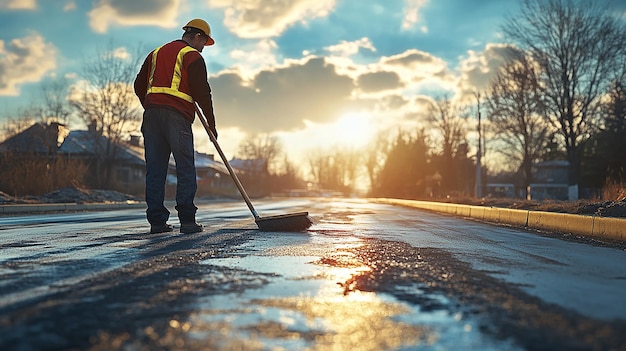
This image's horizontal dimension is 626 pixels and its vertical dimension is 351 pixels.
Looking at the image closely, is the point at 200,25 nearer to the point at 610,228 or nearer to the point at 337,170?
the point at 610,228

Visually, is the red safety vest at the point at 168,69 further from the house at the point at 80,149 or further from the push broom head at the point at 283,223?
the house at the point at 80,149

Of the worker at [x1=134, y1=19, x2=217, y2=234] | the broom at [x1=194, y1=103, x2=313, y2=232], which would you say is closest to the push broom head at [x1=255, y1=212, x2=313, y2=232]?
the broom at [x1=194, y1=103, x2=313, y2=232]

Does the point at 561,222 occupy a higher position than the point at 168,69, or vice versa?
the point at 168,69

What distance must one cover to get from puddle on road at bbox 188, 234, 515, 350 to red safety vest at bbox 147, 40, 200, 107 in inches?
121

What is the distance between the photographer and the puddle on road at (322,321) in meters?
1.58

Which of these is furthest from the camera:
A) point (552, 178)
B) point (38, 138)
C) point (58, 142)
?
point (552, 178)

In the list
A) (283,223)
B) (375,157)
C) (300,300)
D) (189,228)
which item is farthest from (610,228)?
(375,157)

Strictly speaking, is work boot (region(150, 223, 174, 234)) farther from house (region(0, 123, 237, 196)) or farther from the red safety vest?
house (region(0, 123, 237, 196))

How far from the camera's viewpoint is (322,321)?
1.83 meters

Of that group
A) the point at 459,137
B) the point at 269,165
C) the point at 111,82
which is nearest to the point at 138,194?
the point at 111,82

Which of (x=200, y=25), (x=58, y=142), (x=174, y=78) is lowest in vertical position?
(x=174, y=78)

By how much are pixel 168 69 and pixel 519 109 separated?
33767mm

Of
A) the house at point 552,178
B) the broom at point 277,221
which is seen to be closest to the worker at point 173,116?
the broom at point 277,221

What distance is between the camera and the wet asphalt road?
1.60 meters
